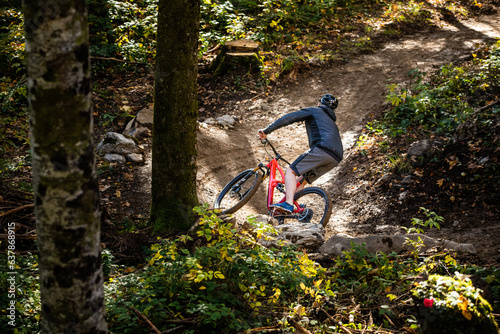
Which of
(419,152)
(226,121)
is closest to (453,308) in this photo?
(419,152)

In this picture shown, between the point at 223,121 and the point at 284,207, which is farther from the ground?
the point at 223,121

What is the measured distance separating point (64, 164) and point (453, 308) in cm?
272

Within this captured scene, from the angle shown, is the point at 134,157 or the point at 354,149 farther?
the point at 354,149

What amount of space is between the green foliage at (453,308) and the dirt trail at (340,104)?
11.6ft

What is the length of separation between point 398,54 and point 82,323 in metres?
12.7

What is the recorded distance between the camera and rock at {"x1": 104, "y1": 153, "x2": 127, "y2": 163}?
7.88 m

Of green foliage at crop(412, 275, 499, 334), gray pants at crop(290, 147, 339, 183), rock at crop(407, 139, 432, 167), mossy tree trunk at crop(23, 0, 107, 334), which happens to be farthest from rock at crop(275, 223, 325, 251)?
mossy tree trunk at crop(23, 0, 107, 334)

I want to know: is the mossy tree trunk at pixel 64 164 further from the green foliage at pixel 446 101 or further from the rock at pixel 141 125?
the green foliage at pixel 446 101

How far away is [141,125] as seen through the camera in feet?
29.7

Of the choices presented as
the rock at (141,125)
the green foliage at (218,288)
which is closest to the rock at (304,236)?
the green foliage at (218,288)

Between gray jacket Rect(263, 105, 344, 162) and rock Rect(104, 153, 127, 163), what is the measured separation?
3.43 m

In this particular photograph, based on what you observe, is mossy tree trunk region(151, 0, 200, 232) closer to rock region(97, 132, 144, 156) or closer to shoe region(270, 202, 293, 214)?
shoe region(270, 202, 293, 214)

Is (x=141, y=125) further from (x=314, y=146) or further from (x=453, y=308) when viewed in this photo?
(x=453, y=308)

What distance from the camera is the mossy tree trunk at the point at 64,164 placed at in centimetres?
179
